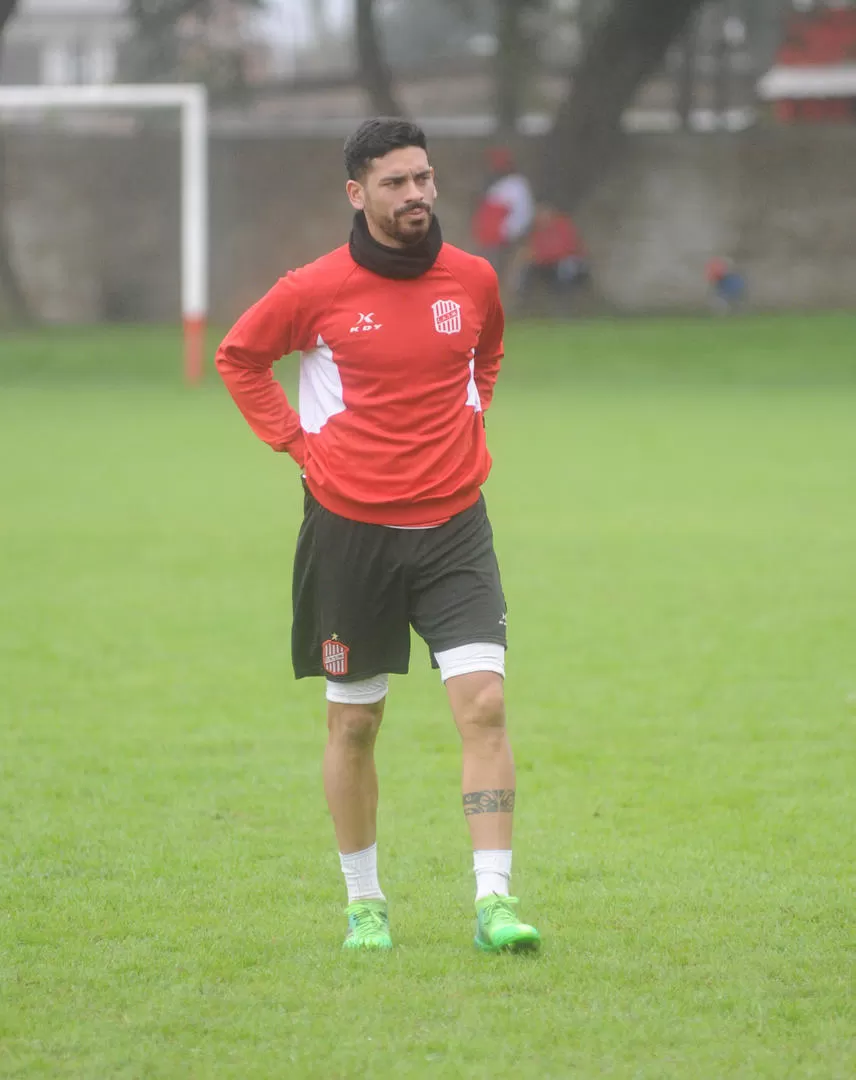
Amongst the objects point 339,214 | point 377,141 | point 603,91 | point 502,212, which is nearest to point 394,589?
point 377,141

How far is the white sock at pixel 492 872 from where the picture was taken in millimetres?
4801

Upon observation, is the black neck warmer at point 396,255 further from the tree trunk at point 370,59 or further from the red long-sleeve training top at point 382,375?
the tree trunk at point 370,59

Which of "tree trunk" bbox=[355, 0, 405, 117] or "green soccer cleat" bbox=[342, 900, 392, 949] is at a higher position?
"tree trunk" bbox=[355, 0, 405, 117]

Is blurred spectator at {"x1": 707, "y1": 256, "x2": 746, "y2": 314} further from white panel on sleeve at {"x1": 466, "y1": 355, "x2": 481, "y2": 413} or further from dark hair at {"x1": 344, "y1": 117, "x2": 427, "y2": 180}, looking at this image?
dark hair at {"x1": 344, "y1": 117, "x2": 427, "y2": 180}

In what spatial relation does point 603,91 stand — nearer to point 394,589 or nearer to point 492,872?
point 394,589

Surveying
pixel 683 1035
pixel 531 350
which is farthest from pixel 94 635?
pixel 531 350

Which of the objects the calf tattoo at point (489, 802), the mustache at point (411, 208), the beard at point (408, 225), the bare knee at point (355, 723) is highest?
the mustache at point (411, 208)

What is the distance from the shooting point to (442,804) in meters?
6.59

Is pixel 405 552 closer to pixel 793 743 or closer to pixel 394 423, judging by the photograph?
pixel 394 423

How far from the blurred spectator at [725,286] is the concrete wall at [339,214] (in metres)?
0.40

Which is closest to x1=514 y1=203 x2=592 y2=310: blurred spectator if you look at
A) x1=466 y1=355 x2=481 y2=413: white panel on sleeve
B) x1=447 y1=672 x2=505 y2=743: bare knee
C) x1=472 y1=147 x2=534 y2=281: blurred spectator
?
x1=472 y1=147 x2=534 y2=281: blurred spectator

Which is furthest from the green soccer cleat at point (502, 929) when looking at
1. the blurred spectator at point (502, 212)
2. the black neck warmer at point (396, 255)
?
the blurred spectator at point (502, 212)

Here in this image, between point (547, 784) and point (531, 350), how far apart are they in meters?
22.9

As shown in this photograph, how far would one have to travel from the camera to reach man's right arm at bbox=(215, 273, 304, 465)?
4.89 m
